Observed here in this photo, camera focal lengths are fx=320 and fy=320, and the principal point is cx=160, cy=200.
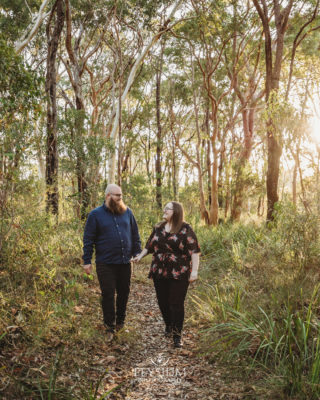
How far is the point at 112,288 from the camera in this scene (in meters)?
4.22

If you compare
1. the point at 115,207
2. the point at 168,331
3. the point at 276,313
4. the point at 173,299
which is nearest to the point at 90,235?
the point at 115,207

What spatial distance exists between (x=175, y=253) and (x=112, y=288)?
95 cm

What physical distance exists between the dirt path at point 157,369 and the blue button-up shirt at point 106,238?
1.08 metres

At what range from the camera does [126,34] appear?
674 inches

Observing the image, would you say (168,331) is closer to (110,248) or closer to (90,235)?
(110,248)

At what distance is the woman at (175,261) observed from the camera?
13.8 ft

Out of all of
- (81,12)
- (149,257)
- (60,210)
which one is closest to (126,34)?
(81,12)

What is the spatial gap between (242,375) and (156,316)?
2.42 m

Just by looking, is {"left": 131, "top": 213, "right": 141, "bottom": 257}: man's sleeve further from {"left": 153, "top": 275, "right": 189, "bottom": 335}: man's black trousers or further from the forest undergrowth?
the forest undergrowth

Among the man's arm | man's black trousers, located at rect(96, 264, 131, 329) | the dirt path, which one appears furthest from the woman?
the man's arm

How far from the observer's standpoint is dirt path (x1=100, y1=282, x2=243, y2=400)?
318cm

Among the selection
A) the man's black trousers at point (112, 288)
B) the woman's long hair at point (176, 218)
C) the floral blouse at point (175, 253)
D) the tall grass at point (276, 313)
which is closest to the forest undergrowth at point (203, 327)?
the tall grass at point (276, 313)

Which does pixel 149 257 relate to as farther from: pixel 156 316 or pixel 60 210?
pixel 156 316

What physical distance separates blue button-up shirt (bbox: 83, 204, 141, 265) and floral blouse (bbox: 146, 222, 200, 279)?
454 mm
